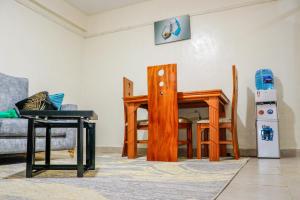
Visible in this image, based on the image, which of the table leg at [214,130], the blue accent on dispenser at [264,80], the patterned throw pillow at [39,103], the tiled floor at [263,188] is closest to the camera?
the tiled floor at [263,188]

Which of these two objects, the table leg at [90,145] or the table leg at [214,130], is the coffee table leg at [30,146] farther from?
the table leg at [214,130]

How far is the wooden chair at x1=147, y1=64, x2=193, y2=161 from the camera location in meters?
2.72

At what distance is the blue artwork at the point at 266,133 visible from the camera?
2.99 meters

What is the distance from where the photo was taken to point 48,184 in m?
1.42

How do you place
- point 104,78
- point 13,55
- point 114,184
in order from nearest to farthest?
point 114,184 < point 13,55 < point 104,78

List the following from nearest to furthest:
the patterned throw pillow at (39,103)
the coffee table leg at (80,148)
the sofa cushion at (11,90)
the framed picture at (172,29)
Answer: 1. the coffee table leg at (80,148)
2. the patterned throw pillow at (39,103)
3. the sofa cushion at (11,90)
4. the framed picture at (172,29)

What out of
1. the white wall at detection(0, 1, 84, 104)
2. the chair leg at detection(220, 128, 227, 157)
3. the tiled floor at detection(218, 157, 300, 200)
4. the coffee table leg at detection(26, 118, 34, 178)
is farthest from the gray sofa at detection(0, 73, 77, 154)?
the tiled floor at detection(218, 157, 300, 200)

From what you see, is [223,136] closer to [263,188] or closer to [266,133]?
[266,133]

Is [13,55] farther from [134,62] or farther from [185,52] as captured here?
[185,52]

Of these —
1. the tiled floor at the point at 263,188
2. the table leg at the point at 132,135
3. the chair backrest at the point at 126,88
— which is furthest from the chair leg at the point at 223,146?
the tiled floor at the point at 263,188

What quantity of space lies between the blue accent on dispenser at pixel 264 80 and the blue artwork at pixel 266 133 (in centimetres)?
49

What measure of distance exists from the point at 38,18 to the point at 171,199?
144 inches

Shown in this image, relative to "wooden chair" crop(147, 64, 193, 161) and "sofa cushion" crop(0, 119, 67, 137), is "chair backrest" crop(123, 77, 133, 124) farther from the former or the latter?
"sofa cushion" crop(0, 119, 67, 137)

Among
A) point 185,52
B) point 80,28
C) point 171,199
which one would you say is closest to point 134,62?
point 185,52
